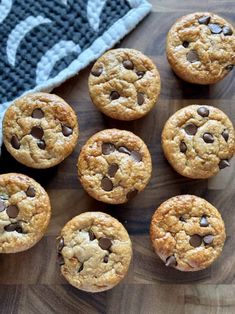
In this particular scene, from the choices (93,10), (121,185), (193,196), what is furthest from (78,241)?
(93,10)

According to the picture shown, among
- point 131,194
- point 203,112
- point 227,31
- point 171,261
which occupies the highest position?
point 227,31

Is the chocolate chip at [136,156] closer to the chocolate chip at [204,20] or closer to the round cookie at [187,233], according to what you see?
the round cookie at [187,233]

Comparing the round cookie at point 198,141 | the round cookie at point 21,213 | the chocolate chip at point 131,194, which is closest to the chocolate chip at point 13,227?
the round cookie at point 21,213

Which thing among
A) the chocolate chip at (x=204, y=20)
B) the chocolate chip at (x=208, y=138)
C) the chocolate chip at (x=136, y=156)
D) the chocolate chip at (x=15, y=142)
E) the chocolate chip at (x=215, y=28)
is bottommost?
the chocolate chip at (x=136, y=156)

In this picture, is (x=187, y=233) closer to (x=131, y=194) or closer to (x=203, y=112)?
(x=131, y=194)

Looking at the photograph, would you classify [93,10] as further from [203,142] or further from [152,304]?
[152,304]

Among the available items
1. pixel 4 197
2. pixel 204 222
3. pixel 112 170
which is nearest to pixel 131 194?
pixel 112 170
